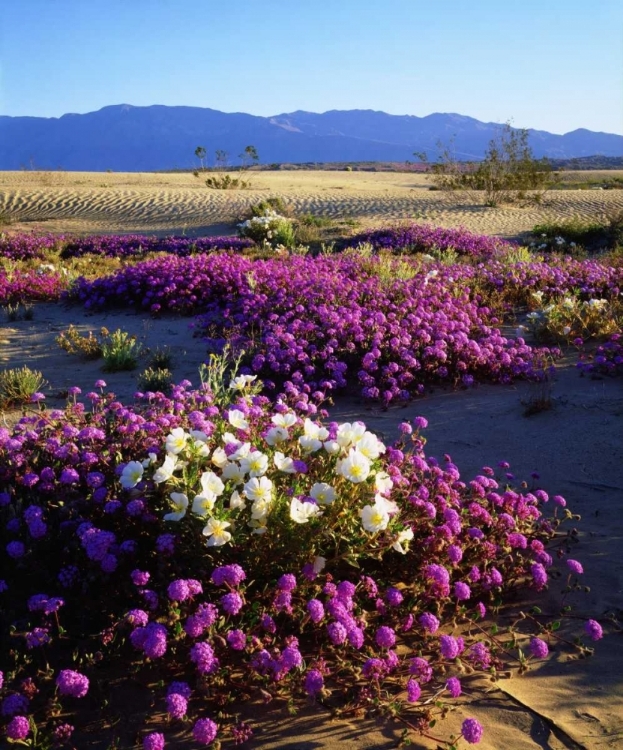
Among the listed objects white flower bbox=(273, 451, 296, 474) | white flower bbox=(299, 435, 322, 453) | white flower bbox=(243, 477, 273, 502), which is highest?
white flower bbox=(299, 435, 322, 453)

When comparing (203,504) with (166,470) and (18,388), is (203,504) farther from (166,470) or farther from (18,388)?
(18,388)

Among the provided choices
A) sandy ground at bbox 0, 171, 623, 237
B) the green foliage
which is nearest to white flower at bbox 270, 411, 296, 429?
sandy ground at bbox 0, 171, 623, 237

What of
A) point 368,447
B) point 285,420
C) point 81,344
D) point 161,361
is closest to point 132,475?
point 285,420

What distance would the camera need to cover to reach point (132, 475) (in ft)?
9.52

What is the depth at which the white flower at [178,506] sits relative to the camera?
2675 millimetres

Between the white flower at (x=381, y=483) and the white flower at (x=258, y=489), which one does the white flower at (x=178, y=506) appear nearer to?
the white flower at (x=258, y=489)

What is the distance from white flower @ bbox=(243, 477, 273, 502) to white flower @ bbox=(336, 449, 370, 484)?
1.04 ft

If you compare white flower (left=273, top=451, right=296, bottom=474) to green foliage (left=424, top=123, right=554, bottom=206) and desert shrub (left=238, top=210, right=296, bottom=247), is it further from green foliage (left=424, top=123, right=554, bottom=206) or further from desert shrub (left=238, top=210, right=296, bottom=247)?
green foliage (left=424, top=123, right=554, bottom=206)

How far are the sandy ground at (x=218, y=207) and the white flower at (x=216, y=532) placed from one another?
19.7m

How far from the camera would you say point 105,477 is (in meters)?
3.31

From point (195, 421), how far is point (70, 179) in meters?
37.8

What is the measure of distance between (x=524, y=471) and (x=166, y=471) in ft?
10.3

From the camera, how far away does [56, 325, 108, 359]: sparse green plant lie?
7.75 meters

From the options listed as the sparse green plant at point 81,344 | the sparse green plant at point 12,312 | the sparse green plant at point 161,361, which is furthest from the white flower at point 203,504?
the sparse green plant at point 12,312
